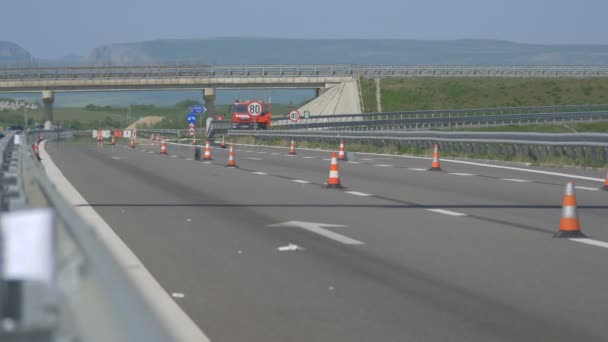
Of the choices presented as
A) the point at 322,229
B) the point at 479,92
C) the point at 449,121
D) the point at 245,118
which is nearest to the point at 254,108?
the point at 245,118

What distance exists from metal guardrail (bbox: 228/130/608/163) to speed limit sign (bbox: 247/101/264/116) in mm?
26790

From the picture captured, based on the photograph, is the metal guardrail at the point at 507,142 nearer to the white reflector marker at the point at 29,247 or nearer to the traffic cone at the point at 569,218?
the traffic cone at the point at 569,218

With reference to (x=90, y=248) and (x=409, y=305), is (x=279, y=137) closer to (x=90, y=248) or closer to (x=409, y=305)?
(x=409, y=305)

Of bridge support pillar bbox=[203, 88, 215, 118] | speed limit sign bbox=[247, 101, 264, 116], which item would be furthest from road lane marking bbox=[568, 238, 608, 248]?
bridge support pillar bbox=[203, 88, 215, 118]

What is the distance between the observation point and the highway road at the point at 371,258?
7352 millimetres

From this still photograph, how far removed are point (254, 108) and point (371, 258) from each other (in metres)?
68.0

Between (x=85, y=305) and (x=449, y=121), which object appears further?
(x=449, y=121)

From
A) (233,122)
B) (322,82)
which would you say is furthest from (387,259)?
(322,82)

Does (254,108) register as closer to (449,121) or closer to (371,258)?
(449,121)

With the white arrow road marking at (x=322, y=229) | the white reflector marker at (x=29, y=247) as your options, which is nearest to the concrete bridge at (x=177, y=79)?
the white arrow road marking at (x=322, y=229)

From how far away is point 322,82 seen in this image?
107 m

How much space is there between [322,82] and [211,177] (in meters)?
81.3

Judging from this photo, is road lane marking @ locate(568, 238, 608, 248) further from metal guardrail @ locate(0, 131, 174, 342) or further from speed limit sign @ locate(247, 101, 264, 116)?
speed limit sign @ locate(247, 101, 264, 116)

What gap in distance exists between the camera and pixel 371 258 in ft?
35.7
